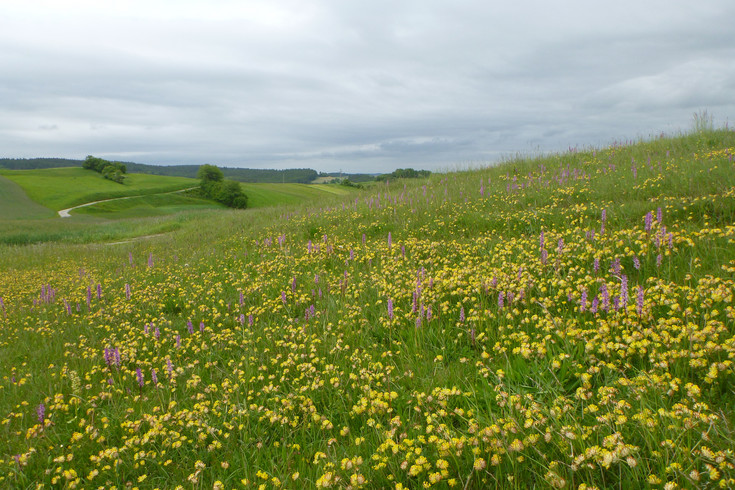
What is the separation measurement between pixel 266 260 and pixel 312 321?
4.36 m

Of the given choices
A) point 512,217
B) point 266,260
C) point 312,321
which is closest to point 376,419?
point 312,321

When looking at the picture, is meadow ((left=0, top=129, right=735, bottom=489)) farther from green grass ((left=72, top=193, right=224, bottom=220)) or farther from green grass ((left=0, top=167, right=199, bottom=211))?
green grass ((left=0, top=167, right=199, bottom=211))

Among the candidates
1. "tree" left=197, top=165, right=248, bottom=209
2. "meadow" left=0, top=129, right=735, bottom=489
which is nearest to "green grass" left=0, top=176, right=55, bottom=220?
"tree" left=197, top=165, right=248, bottom=209

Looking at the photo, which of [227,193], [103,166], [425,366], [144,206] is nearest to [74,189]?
[144,206]

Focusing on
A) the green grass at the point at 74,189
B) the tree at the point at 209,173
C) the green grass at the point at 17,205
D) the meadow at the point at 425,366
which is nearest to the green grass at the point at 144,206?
the green grass at the point at 17,205

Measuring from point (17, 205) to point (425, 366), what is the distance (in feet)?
284

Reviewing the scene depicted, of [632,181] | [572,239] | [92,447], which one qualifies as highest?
[632,181]

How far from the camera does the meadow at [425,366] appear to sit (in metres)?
2.40

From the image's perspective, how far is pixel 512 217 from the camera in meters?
7.97

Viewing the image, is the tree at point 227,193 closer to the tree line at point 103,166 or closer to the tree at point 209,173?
the tree at point 209,173

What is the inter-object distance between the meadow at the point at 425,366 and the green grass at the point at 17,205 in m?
65.9

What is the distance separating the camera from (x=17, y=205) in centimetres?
6538

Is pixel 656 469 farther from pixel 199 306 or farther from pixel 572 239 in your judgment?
pixel 199 306

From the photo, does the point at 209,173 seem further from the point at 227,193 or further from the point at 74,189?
the point at 74,189
